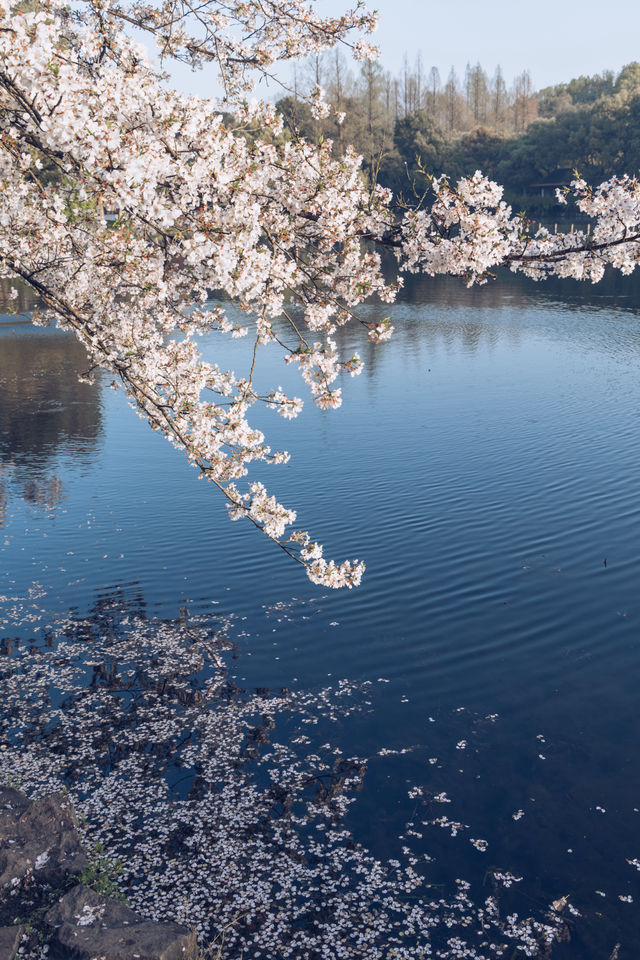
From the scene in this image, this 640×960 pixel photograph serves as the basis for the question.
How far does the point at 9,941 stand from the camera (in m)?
5.77

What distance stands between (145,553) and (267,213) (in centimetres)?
894

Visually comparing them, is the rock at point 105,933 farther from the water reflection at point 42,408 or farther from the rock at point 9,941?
the water reflection at point 42,408

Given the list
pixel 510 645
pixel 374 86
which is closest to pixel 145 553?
pixel 510 645

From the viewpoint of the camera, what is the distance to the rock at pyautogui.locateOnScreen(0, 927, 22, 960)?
18.6 ft

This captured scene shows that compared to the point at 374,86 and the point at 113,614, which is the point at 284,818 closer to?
the point at 113,614

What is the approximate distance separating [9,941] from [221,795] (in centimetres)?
308

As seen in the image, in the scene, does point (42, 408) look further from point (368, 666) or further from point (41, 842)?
point (41, 842)

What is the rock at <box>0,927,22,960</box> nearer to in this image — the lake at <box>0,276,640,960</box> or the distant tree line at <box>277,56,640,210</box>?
the lake at <box>0,276,640,960</box>

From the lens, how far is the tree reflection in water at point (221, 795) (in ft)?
22.2

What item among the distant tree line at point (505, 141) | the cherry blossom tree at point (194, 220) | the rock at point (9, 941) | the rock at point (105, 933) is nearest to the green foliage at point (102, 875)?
the rock at point (105, 933)

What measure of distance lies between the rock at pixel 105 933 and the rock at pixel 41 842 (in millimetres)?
592

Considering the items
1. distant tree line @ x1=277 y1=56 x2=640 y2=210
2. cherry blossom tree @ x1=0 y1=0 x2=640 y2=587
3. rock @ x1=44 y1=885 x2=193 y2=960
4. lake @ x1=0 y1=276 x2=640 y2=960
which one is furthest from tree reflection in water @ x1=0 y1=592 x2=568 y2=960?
distant tree line @ x1=277 y1=56 x2=640 y2=210

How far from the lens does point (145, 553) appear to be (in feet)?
51.6

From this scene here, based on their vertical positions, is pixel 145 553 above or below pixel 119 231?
below
